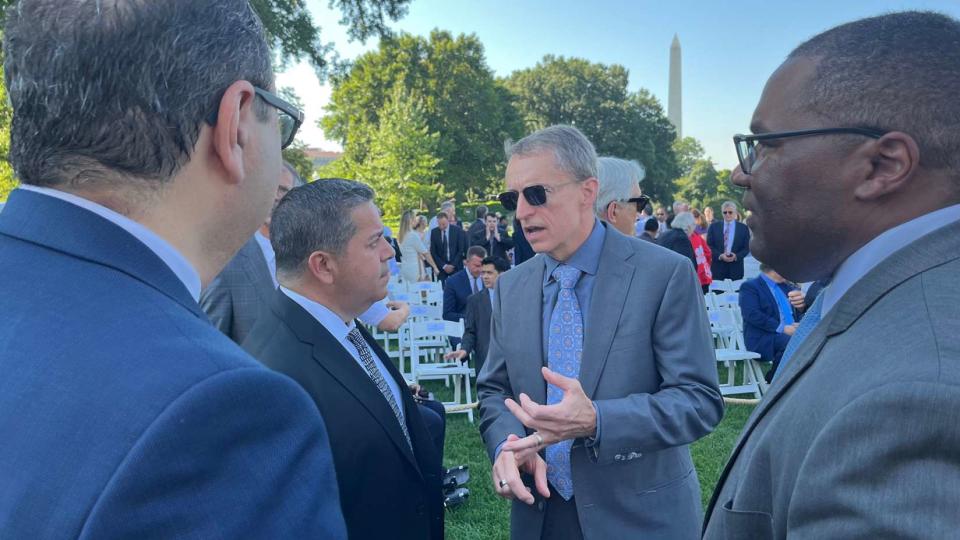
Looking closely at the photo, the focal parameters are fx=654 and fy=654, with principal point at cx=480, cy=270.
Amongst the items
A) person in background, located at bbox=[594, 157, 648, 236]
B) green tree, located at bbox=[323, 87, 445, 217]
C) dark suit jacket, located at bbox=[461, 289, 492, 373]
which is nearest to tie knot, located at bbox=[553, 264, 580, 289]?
person in background, located at bbox=[594, 157, 648, 236]

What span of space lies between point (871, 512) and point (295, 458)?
0.80m

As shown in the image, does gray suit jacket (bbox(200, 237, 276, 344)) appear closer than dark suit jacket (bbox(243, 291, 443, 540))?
No

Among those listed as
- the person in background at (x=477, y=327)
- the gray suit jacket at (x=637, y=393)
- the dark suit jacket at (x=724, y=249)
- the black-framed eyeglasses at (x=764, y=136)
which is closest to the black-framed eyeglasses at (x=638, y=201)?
the gray suit jacket at (x=637, y=393)

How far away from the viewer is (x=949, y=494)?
889 mm

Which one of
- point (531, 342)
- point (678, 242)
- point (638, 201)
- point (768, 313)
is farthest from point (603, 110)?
point (531, 342)

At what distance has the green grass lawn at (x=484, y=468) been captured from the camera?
5098 mm

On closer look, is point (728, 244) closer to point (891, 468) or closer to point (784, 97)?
point (784, 97)

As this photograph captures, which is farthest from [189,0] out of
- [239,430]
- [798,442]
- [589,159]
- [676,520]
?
[676,520]

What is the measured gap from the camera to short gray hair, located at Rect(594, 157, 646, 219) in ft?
12.0

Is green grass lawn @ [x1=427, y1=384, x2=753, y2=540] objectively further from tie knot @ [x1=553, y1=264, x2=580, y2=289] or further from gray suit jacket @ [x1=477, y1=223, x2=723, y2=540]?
tie knot @ [x1=553, y1=264, x2=580, y2=289]

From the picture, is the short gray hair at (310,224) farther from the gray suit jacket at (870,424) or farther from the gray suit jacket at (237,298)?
the gray suit jacket at (870,424)

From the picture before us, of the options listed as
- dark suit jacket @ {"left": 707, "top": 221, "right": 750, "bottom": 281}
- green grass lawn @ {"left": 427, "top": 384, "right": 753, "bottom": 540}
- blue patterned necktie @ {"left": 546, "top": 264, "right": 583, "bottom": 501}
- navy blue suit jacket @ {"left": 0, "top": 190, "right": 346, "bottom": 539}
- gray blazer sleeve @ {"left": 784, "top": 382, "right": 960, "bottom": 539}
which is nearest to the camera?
navy blue suit jacket @ {"left": 0, "top": 190, "right": 346, "bottom": 539}

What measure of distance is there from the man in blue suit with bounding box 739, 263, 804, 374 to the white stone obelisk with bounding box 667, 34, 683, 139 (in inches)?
2447

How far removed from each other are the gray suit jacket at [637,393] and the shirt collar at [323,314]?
680 mm
